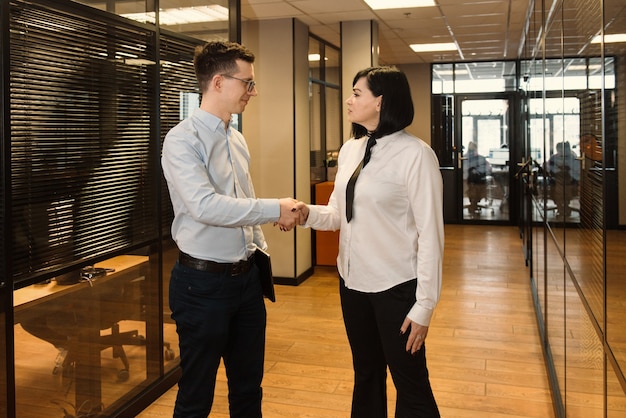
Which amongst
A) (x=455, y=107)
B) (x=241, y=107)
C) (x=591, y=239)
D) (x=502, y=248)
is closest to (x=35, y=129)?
(x=241, y=107)

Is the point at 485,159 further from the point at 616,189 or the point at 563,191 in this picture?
the point at 616,189

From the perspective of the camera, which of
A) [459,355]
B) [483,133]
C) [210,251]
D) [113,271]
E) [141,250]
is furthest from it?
[483,133]

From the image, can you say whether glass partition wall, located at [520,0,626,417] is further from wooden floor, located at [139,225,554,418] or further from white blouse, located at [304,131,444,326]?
white blouse, located at [304,131,444,326]

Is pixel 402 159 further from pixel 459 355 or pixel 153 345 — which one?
pixel 459 355

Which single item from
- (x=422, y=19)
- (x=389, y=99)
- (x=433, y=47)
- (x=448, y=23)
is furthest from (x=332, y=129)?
(x=389, y=99)

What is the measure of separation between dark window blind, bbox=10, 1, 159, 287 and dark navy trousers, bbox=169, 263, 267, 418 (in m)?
0.70

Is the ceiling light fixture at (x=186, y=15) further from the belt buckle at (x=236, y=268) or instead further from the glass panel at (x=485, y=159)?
the glass panel at (x=485, y=159)

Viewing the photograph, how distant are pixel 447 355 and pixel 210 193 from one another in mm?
2805

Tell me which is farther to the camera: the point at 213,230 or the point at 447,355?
the point at 447,355

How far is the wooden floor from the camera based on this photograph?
355 centimetres

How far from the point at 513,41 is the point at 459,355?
5.81 metres

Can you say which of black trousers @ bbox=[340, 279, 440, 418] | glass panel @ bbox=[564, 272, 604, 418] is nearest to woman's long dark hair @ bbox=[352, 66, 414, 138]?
black trousers @ bbox=[340, 279, 440, 418]

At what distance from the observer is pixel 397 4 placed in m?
6.29

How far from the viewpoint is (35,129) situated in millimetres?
A: 2568
